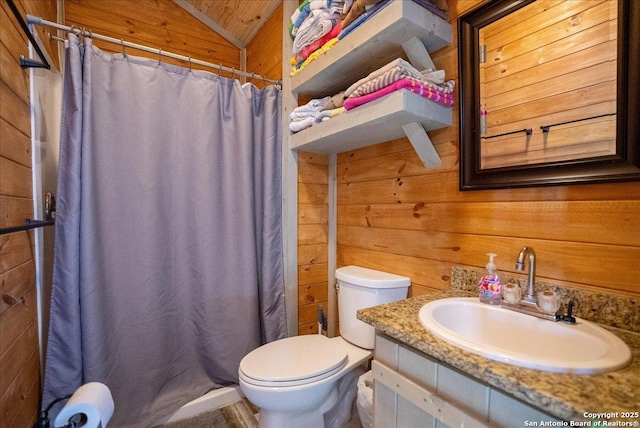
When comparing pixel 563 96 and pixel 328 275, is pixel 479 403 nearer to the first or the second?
pixel 563 96

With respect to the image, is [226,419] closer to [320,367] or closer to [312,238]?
[320,367]

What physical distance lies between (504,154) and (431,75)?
1.37 ft

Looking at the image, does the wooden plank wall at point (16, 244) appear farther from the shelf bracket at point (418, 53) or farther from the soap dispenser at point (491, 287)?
the soap dispenser at point (491, 287)

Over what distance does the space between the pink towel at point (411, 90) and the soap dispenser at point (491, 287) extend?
63 cm

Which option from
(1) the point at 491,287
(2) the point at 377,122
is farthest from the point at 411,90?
(1) the point at 491,287

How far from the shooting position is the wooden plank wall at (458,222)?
2.65ft

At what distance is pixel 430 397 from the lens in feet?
2.34

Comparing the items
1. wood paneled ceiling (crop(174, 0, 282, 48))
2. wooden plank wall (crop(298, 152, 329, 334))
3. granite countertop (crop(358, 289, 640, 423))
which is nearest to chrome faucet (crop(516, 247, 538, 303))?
granite countertop (crop(358, 289, 640, 423))

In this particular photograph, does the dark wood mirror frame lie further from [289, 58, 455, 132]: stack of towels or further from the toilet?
the toilet

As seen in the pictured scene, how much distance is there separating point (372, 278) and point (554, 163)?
0.82 metres

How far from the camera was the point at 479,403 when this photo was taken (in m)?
0.62

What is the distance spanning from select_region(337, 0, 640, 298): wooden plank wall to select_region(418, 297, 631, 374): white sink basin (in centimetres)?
18

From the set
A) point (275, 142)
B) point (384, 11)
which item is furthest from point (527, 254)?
point (275, 142)

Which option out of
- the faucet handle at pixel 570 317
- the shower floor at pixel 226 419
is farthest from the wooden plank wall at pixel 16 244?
the faucet handle at pixel 570 317
